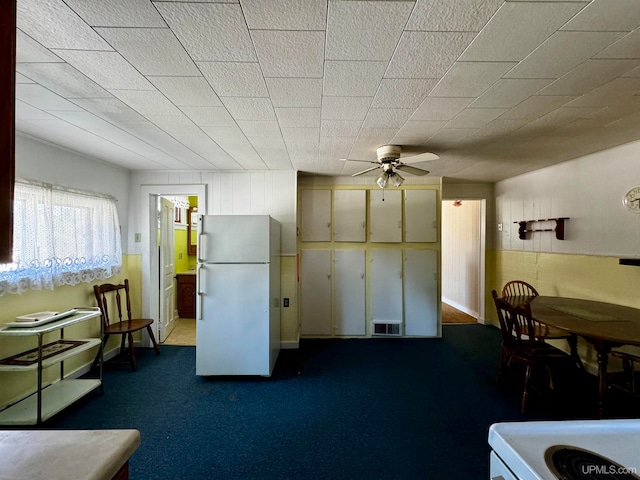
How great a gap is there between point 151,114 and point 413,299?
3.68 meters

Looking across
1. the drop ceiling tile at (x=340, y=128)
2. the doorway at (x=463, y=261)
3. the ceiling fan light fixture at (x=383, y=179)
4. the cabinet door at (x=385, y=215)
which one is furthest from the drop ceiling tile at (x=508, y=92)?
the doorway at (x=463, y=261)

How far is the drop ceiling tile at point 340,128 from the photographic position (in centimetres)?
218

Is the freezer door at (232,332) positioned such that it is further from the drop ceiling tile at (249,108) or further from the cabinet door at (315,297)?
the drop ceiling tile at (249,108)

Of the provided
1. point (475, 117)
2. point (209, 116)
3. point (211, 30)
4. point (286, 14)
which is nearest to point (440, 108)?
point (475, 117)

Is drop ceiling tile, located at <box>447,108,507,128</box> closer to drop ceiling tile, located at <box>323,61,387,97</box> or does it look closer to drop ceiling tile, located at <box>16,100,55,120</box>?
drop ceiling tile, located at <box>323,61,387,97</box>

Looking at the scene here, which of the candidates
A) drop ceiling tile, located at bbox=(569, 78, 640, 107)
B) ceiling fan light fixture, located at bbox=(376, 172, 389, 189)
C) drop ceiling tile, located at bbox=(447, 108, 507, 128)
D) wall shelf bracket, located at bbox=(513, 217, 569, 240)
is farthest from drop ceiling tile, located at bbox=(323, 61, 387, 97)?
wall shelf bracket, located at bbox=(513, 217, 569, 240)

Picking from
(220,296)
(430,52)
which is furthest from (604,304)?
(220,296)

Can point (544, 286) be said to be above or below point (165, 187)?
below

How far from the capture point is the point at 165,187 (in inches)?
146

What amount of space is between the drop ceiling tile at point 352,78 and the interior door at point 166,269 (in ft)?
10.3

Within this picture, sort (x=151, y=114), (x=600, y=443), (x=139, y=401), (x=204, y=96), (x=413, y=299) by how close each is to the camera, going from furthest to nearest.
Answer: (x=413, y=299) → (x=139, y=401) → (x=151, y=114) → (x=204, y=96) → (x=600, y=443)

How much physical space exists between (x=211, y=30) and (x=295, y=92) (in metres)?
0.60

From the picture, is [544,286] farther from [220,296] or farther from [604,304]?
[220,296]

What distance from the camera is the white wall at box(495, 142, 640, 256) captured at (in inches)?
106
